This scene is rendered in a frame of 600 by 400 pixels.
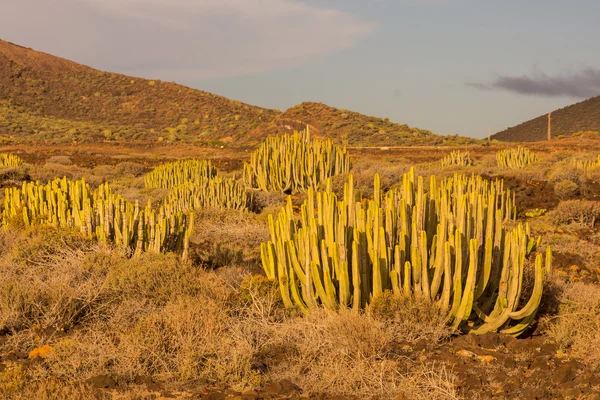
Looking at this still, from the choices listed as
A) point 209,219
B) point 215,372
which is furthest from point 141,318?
point 209,219

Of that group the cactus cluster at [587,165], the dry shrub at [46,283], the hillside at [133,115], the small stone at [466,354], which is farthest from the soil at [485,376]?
the hillside at [133,115]

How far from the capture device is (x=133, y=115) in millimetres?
68250

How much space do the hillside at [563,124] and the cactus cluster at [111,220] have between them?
6044cm

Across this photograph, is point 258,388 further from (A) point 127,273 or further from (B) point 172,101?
(B) point 172,101

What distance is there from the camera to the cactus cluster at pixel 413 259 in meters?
5.39

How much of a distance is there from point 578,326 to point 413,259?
5.08 feet

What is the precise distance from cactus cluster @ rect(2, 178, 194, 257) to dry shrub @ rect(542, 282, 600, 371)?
4178 millimetres

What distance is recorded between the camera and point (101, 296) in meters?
6.09

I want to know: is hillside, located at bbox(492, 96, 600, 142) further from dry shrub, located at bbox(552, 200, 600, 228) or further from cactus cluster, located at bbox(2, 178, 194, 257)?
cactus cluster, located at bbox(2, 178, 194, 257)

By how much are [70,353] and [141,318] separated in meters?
0.89

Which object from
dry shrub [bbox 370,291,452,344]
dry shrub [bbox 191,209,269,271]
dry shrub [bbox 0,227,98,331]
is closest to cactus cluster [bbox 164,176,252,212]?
dry shrub [bbox 191,209,269,271]

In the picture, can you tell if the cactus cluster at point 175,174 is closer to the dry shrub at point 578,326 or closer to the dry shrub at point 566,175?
the dry shrub at point 566,175

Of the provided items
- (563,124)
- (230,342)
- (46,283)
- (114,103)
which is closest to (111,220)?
(46,283)

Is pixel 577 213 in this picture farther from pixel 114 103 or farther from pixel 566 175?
pixel 114 103
